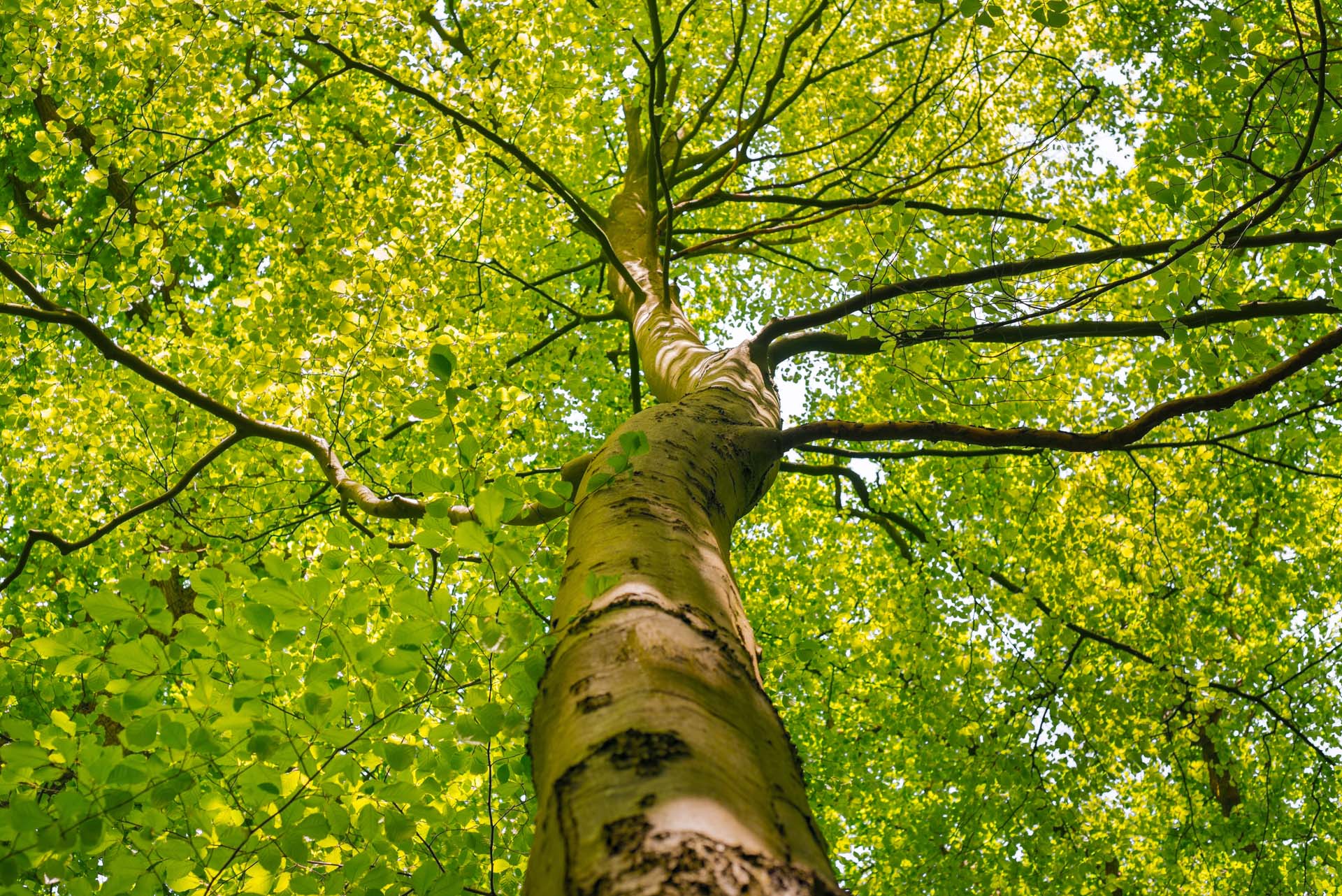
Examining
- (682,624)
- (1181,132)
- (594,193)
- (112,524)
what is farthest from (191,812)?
(594,193)

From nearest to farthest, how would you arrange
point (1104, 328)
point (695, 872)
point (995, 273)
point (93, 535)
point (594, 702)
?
1. point (695, 872)
2. point (594, 702)
3. point (995, 273)
4. point (1104, 328)
5. point (93, 535)

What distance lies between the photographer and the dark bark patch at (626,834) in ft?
3.17

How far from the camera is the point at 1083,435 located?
235 centimetres

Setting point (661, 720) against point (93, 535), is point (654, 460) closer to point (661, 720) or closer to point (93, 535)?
point (661, 720)

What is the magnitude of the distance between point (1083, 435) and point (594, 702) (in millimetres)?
1765

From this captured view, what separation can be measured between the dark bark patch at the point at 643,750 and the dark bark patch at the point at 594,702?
10 centimetres

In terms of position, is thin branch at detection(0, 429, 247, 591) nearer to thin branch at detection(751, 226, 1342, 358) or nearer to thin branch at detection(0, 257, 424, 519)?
thin branch at detection(0, 257, 424, 519)

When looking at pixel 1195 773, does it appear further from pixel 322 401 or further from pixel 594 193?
pixel 322 401

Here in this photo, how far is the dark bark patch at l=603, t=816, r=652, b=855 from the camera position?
966 mm

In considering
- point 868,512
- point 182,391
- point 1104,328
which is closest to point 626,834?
point 1104,328

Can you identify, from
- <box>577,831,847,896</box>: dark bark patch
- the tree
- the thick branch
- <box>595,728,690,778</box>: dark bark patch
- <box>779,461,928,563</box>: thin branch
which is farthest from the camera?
<box>779,461,928,563</box>: thin branch

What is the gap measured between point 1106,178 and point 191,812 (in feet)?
30.8

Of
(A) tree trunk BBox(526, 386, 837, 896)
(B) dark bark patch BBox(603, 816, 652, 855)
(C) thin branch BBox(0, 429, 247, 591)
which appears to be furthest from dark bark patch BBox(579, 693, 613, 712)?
(C) thin branch BBox(0, 429, 247, 591)

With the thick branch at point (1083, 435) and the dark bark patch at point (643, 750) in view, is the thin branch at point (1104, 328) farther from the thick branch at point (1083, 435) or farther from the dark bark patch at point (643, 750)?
the dark bark patch at point (643, 750)
